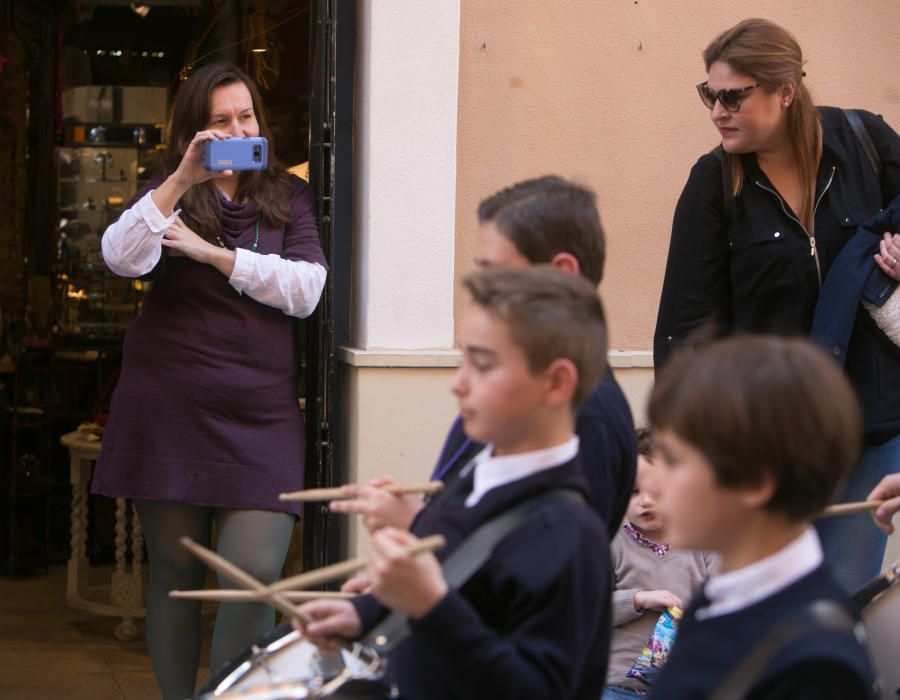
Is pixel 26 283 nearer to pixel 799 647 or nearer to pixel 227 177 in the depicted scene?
pixel 227 177

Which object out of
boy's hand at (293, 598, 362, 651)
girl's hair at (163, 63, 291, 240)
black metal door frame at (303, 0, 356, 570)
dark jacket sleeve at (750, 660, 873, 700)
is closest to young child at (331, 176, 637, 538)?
boy's hand at (293, 598, 362, 651)

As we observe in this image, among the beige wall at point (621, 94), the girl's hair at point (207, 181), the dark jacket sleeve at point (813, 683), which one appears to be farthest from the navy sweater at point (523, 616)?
the beige wall at point (621, 94)

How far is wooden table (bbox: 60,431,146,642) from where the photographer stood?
18.6ft

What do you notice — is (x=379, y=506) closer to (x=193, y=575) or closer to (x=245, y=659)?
(x=245, y=659)

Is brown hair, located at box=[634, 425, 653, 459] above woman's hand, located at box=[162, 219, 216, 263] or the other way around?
the other way around

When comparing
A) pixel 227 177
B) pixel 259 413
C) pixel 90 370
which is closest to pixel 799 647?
pixel 259 413

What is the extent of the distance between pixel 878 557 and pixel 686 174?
5.18 feet

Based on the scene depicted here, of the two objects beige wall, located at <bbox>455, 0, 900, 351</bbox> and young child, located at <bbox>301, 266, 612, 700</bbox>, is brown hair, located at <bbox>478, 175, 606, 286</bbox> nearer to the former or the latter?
young child, located at <bbox>301, 266, 612, 700</bbox>

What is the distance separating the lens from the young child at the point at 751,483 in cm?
179

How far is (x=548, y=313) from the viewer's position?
2.14 m

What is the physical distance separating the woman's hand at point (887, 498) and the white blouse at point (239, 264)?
5.42 feet

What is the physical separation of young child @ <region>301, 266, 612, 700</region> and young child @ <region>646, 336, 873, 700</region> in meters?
0.18

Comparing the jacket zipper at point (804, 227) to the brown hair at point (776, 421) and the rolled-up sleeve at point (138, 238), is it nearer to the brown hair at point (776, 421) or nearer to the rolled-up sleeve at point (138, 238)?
the rolled-up sleeve at point (138, 238)

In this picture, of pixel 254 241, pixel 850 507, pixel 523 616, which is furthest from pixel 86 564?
pixel 523 616
